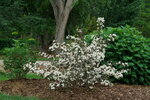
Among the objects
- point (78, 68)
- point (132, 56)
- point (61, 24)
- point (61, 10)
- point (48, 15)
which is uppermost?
point (48, 15)

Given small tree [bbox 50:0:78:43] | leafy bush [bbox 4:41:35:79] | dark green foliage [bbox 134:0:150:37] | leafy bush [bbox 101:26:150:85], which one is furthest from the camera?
dark green foliage [bbox 134:0:150:37]

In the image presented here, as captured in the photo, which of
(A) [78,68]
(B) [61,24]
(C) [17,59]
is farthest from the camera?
(B) [61,24]

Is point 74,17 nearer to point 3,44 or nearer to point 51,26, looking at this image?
point 51,26

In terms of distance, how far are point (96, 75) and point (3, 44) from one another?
17.6 meters

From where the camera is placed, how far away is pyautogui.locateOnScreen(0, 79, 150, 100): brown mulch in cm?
505

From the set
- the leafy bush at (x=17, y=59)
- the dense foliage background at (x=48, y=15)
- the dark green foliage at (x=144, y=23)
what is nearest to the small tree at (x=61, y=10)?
the dense foliage background at (x=48, y=15)

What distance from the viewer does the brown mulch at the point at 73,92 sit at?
5.05 meters

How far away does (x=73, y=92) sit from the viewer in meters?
5.24

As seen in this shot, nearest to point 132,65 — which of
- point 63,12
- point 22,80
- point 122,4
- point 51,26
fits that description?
point 22,80

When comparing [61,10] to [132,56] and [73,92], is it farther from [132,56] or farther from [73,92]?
[73,92]

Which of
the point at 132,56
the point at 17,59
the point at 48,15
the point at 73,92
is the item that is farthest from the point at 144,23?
the point at 73,92

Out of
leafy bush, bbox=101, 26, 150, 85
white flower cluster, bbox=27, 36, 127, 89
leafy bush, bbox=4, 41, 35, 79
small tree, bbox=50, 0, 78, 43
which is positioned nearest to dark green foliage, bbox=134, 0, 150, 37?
small tree, bbox=50, 0, 78, 43

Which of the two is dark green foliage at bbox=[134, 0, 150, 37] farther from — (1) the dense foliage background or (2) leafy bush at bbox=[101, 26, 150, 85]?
(2) leafy bush at bbox=[101, 26, 150, 85]

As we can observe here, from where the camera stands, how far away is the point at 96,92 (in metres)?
5.38
